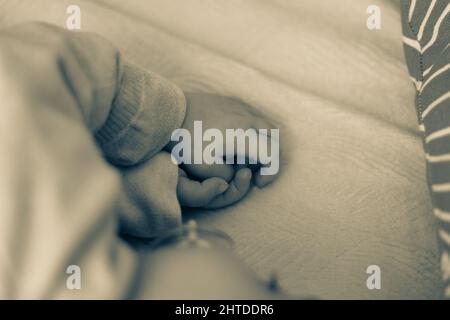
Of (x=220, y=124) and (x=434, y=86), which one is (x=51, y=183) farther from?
(x=434, y=86)

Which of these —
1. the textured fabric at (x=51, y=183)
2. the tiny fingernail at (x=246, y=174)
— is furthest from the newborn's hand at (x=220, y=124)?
the textured fabric at (x=51, y=183)

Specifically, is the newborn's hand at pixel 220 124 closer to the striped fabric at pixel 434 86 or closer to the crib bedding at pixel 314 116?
the crib bedding at pixel 314 116

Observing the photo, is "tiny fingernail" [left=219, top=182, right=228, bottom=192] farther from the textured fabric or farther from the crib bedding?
the textured fabric

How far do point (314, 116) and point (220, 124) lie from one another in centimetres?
13

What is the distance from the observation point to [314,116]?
60 centimetres

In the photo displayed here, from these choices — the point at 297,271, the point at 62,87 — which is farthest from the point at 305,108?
the point at 62,87

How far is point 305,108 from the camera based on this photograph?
0.61m

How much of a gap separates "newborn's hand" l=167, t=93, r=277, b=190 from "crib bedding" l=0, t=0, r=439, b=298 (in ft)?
0.07

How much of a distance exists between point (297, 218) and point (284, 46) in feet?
0.79

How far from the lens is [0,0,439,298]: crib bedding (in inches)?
21.2

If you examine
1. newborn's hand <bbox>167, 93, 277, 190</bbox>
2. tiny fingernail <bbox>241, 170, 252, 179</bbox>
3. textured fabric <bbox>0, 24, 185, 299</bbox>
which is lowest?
textured fabric <bbox>0, 24, 185, 299</bbox>

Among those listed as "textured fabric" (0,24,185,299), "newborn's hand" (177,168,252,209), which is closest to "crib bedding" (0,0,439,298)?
"newborn's hand" (177,168,252,209)

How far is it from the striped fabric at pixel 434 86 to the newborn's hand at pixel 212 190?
21 centimetres

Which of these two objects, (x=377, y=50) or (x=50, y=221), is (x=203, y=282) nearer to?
(x=50, y=221)
